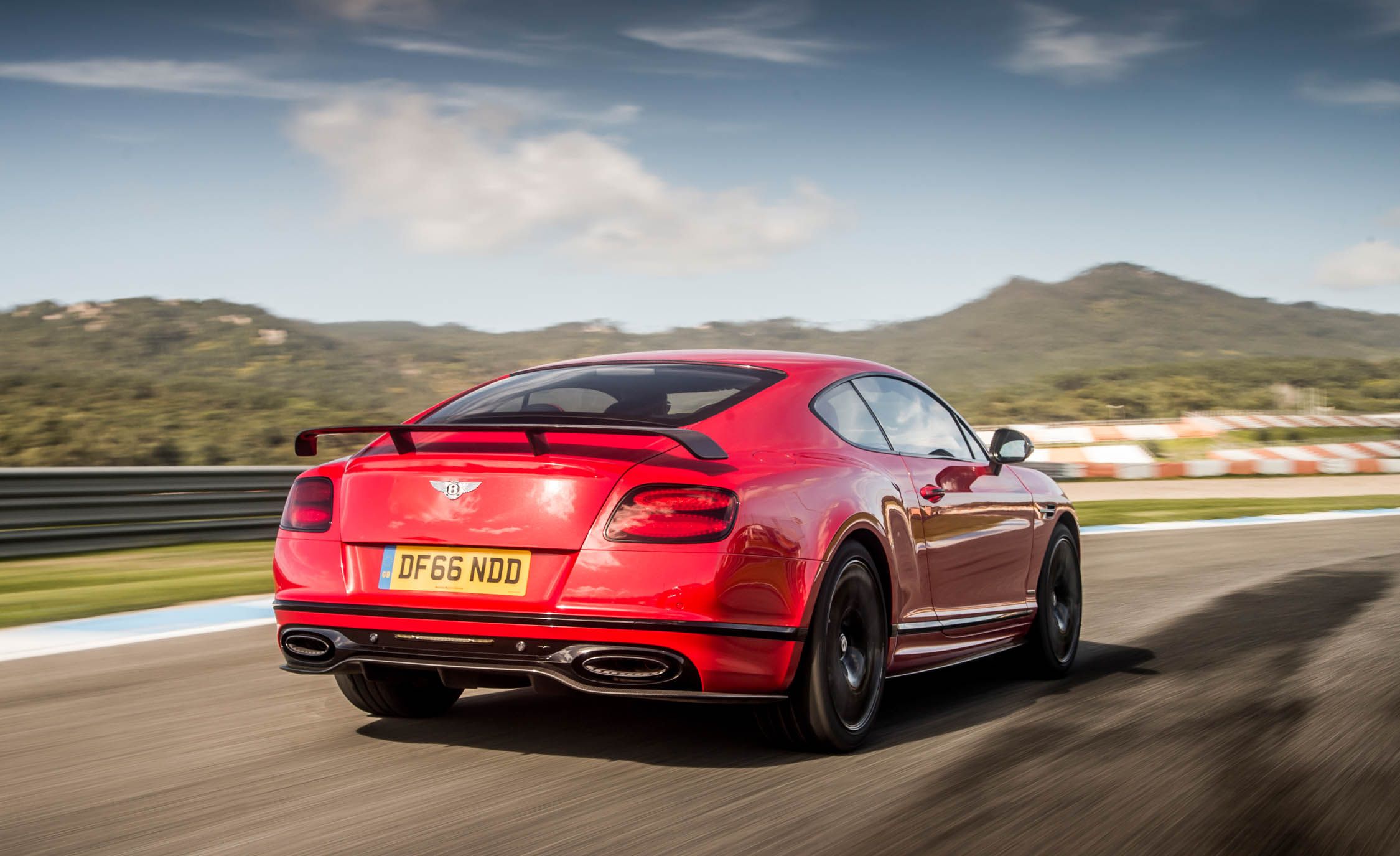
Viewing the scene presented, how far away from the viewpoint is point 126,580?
1005 cm

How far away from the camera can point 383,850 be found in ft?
11.1

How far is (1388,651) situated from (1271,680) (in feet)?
4.17

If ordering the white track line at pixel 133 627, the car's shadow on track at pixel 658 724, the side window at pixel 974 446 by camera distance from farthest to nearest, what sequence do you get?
the white track line at pixel 133 627 < the side window at pixel 974 446 < the car's shadow on track at pixel 658 724

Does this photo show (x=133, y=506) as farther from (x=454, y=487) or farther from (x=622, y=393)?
(x=454, y=487)

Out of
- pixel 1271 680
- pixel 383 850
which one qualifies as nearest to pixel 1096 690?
pixel 1271 680

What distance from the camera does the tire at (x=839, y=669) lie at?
4344mm

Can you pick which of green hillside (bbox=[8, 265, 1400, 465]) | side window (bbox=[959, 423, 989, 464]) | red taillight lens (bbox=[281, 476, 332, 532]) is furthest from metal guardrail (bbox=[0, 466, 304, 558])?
green hillside (bbox=[8, 265, 1400, 465])

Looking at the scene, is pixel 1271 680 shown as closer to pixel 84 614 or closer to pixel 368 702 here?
pixel 368 702

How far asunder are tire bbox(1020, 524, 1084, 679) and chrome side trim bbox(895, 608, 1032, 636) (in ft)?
0.55

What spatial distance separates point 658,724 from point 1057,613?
8.05ft

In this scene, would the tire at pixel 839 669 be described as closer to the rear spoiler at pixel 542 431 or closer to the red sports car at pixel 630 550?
the red sports car at pixel 630 550

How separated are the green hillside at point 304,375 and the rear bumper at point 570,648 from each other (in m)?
33.2

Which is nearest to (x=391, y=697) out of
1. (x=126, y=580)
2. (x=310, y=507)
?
(x=310, y=507)

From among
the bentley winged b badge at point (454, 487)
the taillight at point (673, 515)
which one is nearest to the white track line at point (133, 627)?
the bentley winged b badge at point (454, 487)
